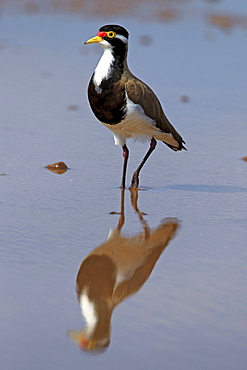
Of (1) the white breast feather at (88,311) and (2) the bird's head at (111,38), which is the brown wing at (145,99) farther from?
(1) the white breast feather at (88,311)

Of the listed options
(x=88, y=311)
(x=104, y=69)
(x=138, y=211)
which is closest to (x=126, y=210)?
(x=138, y=211)

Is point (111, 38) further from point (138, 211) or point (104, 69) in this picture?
point (138, 211)

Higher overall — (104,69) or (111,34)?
(111,34)

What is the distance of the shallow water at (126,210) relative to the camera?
355 centimetres

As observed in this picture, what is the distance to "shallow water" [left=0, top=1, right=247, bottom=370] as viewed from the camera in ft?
11.7

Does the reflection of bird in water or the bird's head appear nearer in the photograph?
the reflection of bird in water

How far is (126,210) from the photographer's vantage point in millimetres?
5598

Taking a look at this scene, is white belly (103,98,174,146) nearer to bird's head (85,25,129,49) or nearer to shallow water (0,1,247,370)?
shallow water (0,1,247,370)

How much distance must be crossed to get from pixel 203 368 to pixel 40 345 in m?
0.71

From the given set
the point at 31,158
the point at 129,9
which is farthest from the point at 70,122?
the point at 129,9

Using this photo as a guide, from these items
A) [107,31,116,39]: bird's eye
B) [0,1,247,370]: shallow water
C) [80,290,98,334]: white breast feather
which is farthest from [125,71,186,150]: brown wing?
[80,290,98,334]: white breast feather

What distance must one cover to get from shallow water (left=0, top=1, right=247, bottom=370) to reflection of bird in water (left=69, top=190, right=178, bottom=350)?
50mm

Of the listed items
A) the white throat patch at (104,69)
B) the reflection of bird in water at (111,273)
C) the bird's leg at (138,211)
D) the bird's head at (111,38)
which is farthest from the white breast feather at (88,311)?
the bird's head at (111,38)

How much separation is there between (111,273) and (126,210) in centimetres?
123
